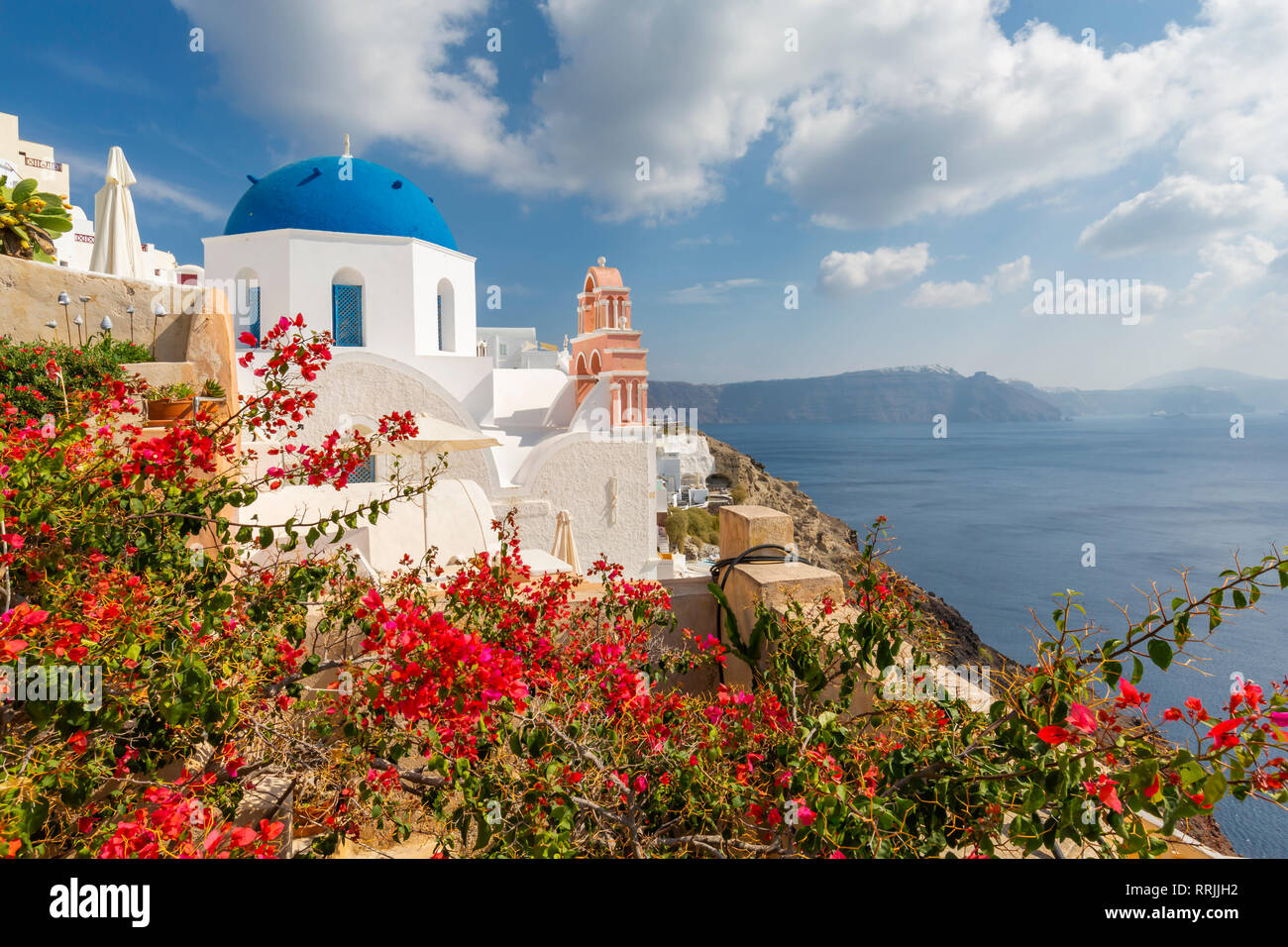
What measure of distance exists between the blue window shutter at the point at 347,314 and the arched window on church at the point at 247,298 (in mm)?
1505

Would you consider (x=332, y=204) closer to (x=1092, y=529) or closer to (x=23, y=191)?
(x=23, y=191)

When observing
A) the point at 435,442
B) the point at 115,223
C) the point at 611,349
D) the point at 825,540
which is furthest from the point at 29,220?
the point at 825,540

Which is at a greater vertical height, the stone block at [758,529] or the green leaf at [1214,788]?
the stone block at [758,529]

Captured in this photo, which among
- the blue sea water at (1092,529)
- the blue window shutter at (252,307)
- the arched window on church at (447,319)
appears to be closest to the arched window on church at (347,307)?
the blue window shutter at (252,307)

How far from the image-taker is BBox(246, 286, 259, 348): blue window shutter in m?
12.8

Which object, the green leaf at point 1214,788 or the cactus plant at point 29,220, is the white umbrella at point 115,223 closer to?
the cactus plant at point 29,220

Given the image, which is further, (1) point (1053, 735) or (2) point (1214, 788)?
(1) point (1053, 735)

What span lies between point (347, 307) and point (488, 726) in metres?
13.6

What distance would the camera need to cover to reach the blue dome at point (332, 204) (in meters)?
13.0

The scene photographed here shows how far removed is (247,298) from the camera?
12.9 meters
